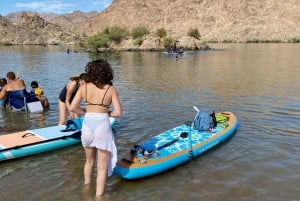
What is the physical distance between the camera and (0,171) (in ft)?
26.1

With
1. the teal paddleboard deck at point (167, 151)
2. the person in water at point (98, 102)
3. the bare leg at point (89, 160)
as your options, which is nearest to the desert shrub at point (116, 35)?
the teal paddleboard deck at point (167, 151)

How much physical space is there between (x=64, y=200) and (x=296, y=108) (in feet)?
34.6

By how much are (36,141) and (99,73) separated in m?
3.91

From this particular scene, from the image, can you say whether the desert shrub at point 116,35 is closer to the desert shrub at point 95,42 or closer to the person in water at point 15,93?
the desert shrub at point 95,42

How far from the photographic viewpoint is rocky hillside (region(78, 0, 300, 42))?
12450 centimetres

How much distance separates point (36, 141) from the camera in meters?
8.72

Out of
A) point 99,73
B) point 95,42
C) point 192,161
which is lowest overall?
point 192,161

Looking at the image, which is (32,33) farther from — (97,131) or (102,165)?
(97,131)

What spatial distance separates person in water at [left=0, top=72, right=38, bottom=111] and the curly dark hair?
24.7 ft

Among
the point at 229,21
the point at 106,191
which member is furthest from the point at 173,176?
the point at 229,21

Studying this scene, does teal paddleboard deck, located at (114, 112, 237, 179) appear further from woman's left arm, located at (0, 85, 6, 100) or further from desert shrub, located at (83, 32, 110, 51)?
desert shrub, located at (83, 32, 110, 51)

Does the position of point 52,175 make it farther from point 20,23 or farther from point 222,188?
point 20,23

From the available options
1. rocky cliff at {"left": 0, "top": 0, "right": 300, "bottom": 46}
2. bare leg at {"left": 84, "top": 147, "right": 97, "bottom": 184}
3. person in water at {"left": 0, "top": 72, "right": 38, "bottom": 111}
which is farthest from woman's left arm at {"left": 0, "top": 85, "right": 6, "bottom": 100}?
rocky cliff at {"left": 0, "top": 0, "right": 300, "bottom": 46}

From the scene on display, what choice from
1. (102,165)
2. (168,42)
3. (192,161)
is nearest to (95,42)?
(168,42)
